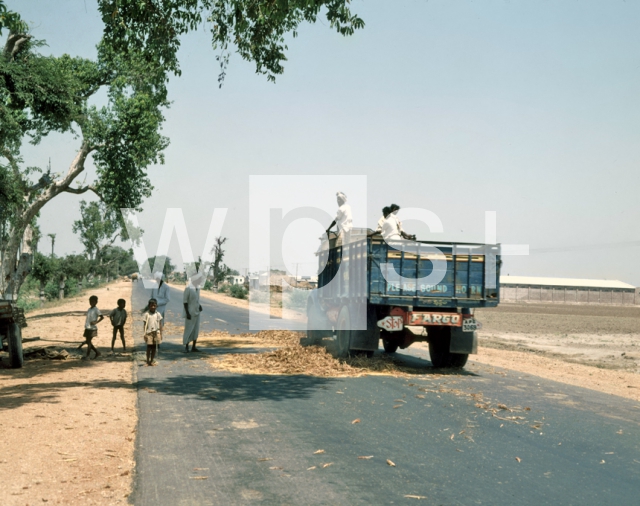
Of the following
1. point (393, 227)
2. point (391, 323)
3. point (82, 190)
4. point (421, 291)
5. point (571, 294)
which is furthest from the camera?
point (571, 294)

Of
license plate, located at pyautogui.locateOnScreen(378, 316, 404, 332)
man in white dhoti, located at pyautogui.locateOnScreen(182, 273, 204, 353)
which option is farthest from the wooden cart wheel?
man in white dhoti, located at pyautogui.locateOnScreen(182, 273, 204, 353)

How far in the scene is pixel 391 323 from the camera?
41.4 ft

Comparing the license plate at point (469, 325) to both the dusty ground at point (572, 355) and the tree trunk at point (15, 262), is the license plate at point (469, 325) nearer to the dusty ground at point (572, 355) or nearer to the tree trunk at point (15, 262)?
the dusty ground at point (572, 355)

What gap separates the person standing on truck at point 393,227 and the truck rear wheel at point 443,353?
6.94ft

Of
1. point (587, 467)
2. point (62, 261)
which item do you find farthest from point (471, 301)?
point (62, 261)

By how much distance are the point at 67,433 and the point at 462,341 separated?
8065 mm

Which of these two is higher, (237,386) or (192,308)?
(192,308)

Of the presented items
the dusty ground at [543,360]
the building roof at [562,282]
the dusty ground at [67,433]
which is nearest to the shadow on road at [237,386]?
the dusty ground at [67,433]

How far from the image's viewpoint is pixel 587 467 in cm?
614

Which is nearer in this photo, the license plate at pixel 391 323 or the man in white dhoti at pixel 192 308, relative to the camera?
the license plate at pixel 391 323

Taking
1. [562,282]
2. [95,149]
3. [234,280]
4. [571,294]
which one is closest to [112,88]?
[95,149]

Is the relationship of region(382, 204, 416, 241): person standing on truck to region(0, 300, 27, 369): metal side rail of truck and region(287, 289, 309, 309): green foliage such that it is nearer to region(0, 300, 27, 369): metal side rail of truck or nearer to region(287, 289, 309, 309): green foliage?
region(0, 300, 27, 369): metal side rail of truck

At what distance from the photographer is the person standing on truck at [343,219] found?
48.7 ft

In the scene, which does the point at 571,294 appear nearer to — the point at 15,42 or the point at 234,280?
the point at 15,42
